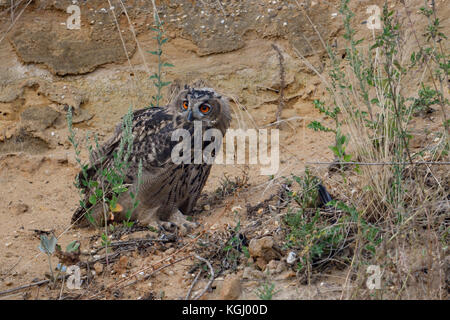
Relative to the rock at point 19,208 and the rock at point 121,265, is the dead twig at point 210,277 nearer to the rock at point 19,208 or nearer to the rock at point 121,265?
the rock at point 121,265

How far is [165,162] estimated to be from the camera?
435cm

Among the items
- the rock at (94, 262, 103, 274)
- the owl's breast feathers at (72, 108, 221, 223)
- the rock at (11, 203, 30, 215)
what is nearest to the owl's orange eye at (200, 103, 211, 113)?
the owl's breast feathers at (72, 108, 221, 223)

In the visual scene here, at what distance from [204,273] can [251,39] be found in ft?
11.4

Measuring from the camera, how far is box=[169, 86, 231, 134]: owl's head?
4.31 meters

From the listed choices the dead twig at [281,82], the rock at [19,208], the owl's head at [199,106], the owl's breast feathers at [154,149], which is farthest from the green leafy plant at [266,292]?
the dead twig at [281,82]

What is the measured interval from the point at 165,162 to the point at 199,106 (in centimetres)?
51

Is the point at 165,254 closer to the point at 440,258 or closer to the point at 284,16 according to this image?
the point at 440,258

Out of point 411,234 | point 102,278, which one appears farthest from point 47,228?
point 411,234

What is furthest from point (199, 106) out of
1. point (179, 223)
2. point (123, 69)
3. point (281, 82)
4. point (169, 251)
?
point (123, 69)

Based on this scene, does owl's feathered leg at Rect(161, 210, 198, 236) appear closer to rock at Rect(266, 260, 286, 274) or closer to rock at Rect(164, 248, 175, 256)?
rock at Rect(164, 248, 175, 256)

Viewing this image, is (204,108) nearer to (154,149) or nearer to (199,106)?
(199,106)

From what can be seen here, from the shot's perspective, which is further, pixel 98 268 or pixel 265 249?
pixel 98 268

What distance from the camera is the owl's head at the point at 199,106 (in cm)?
431

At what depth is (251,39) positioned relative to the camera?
617 centimetres
